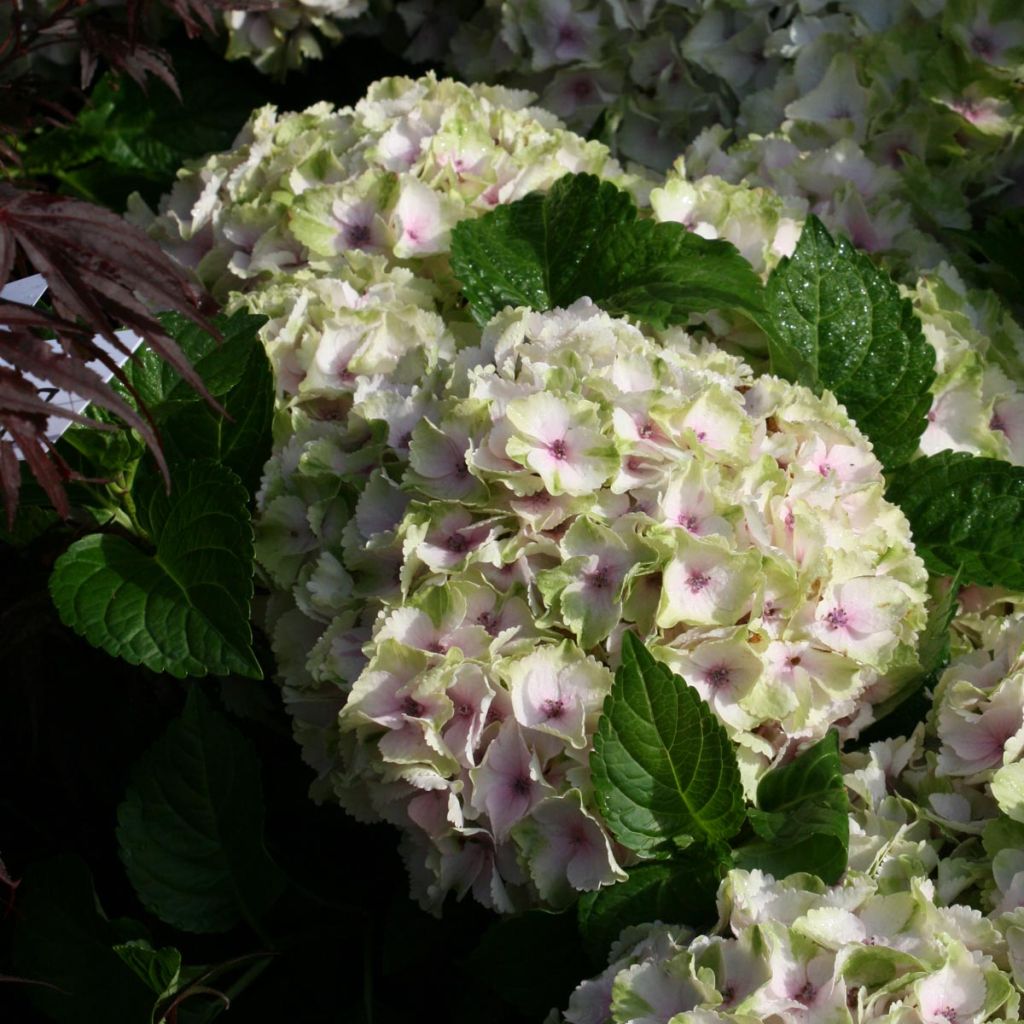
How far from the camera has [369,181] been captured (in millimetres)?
1381

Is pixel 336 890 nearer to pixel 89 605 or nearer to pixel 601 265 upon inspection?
pixel 89 605

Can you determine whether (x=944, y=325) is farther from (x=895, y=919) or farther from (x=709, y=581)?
(x=895, y=919)

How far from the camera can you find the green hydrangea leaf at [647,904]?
998 millimetres

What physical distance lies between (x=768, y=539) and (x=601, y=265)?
1.34ft

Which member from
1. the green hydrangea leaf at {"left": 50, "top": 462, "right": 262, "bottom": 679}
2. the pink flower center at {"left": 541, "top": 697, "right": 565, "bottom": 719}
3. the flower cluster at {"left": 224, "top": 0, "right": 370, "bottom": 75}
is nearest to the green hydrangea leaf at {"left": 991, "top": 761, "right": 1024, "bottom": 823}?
the pink flower center at {"left": 541, "top": 697, "right": 565, "bottom": 719}

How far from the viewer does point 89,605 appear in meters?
1.13

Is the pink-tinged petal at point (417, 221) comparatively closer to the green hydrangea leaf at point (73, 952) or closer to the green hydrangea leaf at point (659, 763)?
the green hydrangea leaf at point (659, 763)

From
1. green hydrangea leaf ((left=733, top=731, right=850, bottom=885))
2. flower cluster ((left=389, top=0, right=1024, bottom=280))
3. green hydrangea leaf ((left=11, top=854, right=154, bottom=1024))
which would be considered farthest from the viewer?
flower cluster ((left=389, top=0, right=1024, bottom=280))

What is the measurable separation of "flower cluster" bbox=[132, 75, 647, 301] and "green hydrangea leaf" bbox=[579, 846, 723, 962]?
2.17 ft

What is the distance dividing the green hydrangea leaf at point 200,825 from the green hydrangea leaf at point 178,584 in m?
0.12

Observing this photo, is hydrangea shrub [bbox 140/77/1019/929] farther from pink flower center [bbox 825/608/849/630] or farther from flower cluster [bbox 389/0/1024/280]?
flower cluster [bbox 389/0/1024/280]

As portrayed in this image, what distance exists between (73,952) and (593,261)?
2.68ft

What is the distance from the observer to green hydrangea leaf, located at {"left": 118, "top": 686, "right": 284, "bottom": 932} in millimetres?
1226

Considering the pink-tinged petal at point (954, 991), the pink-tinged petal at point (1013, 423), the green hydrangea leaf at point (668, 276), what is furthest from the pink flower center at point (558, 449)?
the pink-tinged petal at point (1013, 423)
